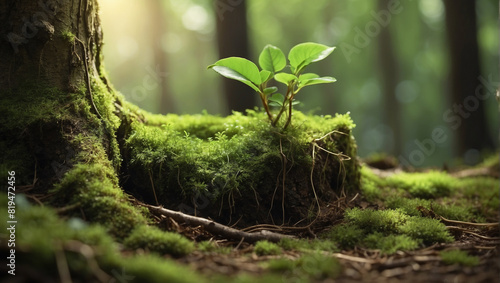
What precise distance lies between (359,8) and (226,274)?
20.8 metres

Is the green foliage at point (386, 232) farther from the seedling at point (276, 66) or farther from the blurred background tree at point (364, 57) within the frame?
the blurred background tree at point (364, 57)

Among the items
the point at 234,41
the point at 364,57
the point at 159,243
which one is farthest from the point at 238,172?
the point at 364,57

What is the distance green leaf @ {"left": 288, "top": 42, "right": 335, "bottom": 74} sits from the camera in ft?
10.9

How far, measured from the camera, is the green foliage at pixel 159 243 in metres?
2.32

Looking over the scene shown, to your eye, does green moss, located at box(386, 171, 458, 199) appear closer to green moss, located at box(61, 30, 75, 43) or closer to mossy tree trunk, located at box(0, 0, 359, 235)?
mossy tree trunk, located at box(0, 0, 359, 235)

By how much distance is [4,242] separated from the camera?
189 centimetres

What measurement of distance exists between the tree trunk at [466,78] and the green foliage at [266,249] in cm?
711

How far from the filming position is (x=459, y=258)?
2223 millimetres

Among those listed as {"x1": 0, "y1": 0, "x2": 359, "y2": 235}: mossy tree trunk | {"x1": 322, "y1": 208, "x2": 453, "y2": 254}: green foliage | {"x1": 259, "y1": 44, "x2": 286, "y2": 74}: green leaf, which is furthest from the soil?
{"x1": 259, "y1": 44, "x2": 286, "y2": 74}: green leaf

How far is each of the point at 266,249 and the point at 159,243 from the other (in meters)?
0.70

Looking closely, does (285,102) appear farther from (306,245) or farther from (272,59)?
(306,245)

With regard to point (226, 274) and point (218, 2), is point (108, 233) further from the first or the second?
Answer: point (218, 2)

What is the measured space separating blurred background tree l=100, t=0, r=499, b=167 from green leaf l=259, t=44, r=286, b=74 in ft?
19.8

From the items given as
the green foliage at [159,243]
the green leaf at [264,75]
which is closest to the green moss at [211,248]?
the green foliage at [159,243]
